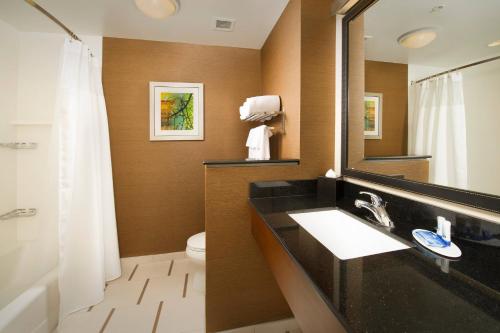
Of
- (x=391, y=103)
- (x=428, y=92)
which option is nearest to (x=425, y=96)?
(x=428, y=92)

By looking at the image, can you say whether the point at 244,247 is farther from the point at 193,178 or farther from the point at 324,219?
the point at 193,178

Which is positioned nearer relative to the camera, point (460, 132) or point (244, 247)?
point (460, 132)

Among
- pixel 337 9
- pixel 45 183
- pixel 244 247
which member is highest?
pixel 337 9

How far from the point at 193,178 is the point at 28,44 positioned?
187cm

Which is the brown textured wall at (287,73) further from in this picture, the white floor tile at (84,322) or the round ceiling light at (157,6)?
the white floor tile at (84,322)

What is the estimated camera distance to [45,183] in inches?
77.7

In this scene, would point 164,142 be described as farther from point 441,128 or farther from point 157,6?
point 441,128

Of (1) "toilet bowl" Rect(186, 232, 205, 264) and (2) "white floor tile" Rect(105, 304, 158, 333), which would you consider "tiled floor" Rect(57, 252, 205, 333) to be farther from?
(1) "toilet bowl" Rect(186, 232, 205, 264)

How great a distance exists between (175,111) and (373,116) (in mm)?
1792

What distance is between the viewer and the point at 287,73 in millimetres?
1654

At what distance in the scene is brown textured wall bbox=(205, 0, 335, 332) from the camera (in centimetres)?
139

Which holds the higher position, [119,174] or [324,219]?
[119,174]

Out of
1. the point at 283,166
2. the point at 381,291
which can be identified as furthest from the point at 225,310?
the point at 381,291

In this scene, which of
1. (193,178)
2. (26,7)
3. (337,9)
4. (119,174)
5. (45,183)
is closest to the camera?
(337,9)
